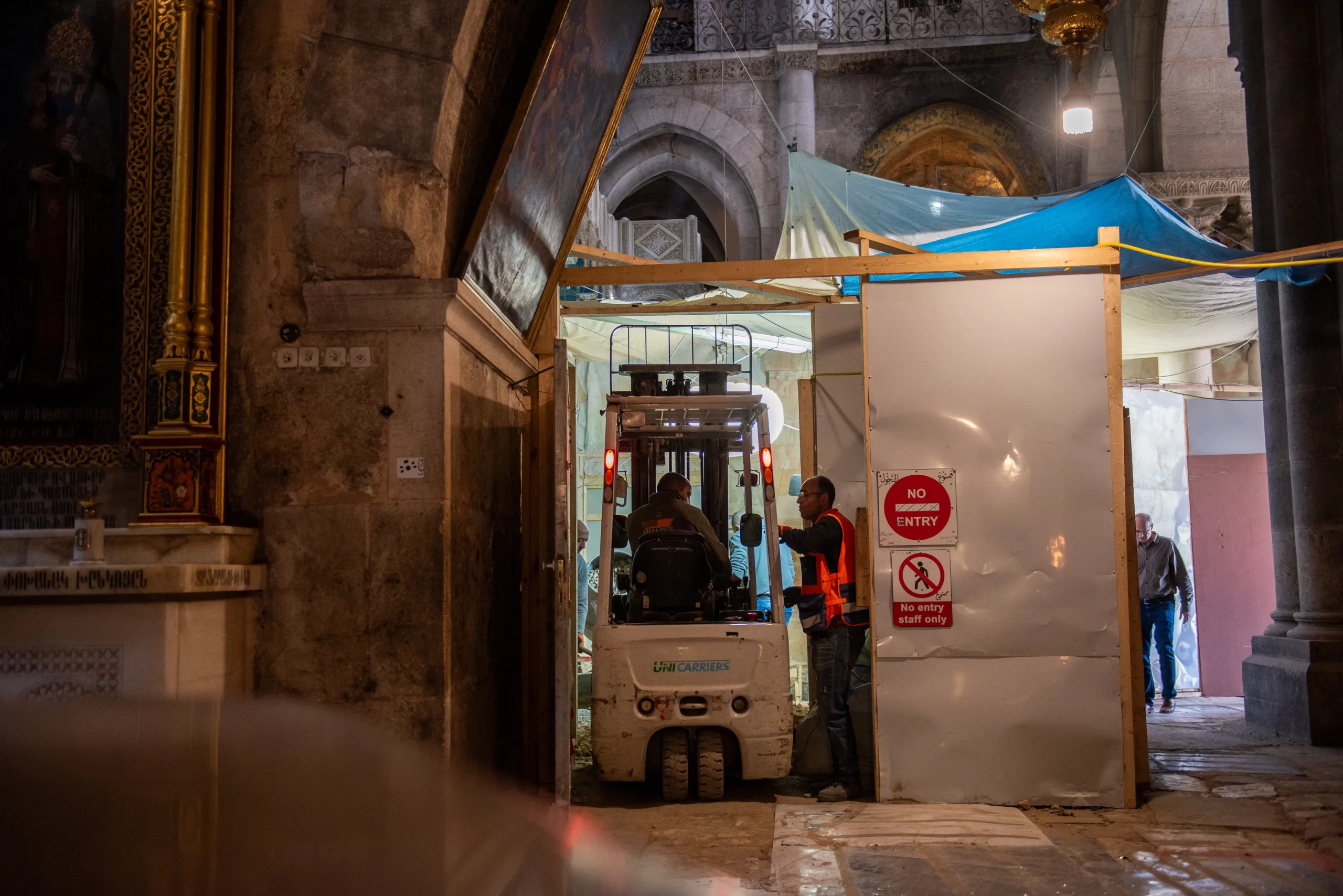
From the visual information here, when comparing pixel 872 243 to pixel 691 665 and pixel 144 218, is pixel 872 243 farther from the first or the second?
pixel 144 218

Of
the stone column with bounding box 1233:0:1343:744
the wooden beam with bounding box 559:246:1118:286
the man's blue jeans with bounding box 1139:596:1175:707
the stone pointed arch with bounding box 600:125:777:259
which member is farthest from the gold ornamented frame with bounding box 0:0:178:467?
the stone pointed arch with bounding box 600:125:777:259

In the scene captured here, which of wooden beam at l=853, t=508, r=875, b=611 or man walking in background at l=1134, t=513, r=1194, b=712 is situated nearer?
wooden beam at l=853, t=508, r=875, b=611

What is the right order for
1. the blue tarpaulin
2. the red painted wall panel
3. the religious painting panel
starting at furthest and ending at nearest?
the red painted wall panel, the blue tarpaulin, the religious painting panel

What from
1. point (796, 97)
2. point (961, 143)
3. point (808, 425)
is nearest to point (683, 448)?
point (808, 425)

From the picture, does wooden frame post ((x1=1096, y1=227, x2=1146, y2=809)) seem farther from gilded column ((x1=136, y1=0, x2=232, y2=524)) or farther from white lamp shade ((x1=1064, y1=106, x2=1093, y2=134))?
white lamp shade ((x1=1064, y1=106, x2=1093, y2=134))

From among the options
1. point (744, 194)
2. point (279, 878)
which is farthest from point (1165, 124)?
point (279, 878)

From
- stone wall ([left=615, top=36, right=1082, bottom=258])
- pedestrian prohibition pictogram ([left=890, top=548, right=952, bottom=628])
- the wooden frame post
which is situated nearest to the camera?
the wooden frame post

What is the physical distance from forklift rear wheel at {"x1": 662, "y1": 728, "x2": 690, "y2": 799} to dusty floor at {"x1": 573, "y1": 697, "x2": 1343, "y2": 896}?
120 millimetres

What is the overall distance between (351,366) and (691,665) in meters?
2.85

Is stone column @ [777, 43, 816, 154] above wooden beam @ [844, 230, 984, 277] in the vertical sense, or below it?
above

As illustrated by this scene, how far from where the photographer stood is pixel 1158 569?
37.7 feet

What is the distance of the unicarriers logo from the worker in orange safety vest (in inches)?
24.2

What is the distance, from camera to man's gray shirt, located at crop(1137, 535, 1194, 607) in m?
11.5

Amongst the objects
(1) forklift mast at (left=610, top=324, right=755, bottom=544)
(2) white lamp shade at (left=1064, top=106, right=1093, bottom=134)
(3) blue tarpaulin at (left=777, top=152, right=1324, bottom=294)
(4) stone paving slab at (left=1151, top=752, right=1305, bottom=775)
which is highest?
(2) white lamp shade at (left=1064, top=106, right=1093, bottom=134)
